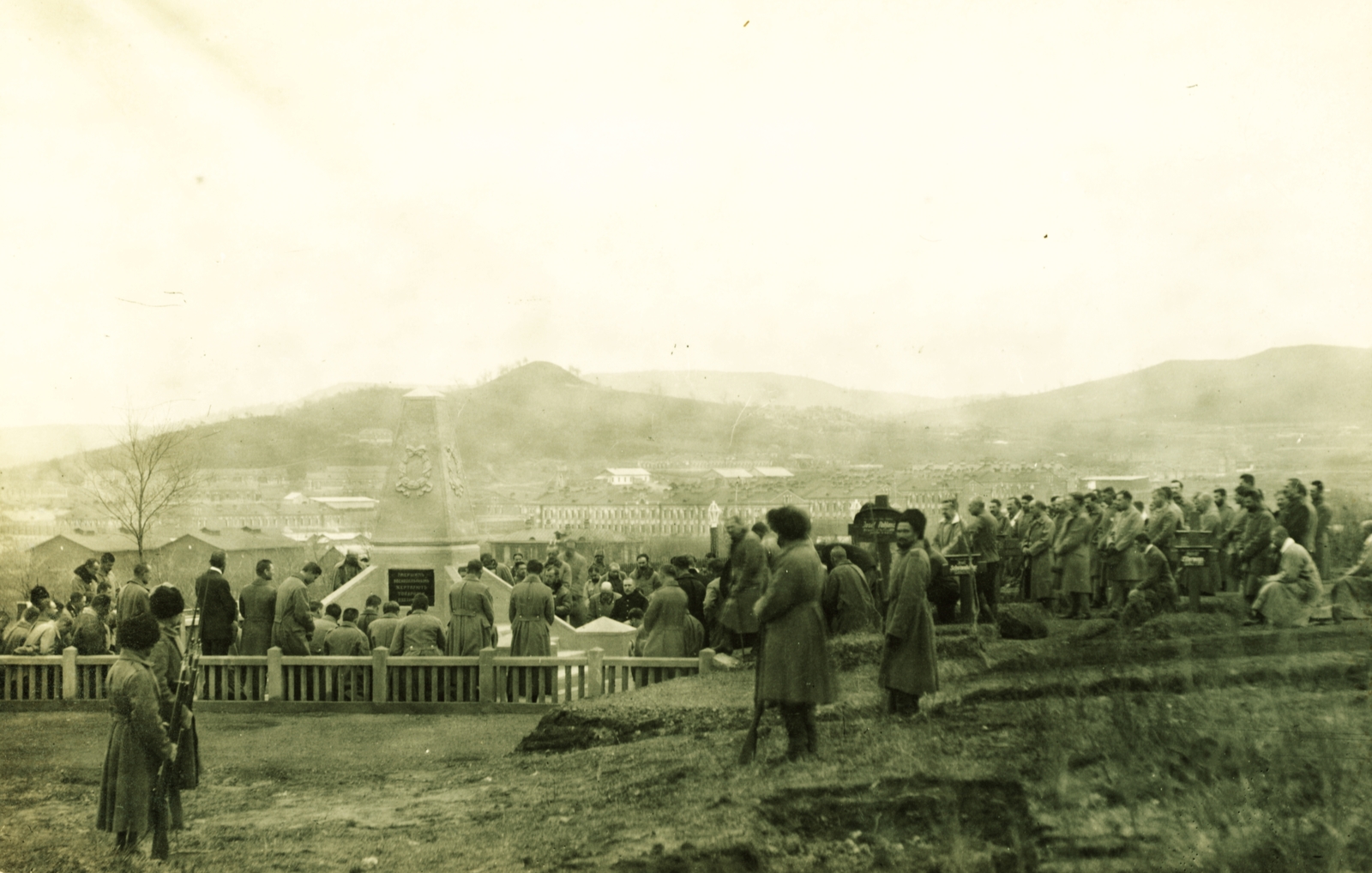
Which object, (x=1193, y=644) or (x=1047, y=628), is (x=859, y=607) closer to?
(x=1047, y=628)

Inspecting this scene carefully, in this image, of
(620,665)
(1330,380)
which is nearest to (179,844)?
(620,665)

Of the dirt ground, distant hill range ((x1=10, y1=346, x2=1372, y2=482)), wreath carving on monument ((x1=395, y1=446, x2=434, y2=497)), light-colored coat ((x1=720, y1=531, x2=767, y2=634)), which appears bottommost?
the dirt ground

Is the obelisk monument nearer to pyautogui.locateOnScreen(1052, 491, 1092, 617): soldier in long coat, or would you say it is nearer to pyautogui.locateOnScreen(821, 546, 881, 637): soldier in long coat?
pyautogui.locateOnScreen(821, 546, 881, 637): soldier in long coat

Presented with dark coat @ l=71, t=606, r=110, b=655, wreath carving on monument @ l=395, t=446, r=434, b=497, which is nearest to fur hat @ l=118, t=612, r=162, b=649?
dark coat @ l=71, t=606, r=110, b=655

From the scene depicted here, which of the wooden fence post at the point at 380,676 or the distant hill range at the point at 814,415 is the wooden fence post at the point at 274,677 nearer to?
the wooden fence post at the point at 380,676

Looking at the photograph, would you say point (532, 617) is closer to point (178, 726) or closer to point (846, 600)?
point (846, 600)

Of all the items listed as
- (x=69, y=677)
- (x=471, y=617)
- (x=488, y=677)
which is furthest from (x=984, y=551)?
(x=69, y=677)

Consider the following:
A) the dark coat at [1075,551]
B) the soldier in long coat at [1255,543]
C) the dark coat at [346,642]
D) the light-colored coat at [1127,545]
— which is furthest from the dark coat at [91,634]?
the soldier in long coat at [1255,543]
